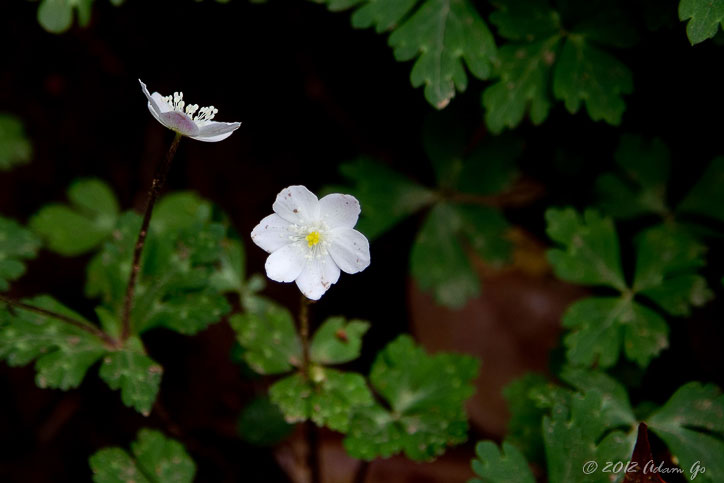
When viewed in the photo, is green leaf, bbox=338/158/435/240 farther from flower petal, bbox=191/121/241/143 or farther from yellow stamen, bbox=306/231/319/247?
flower petal, bbox=191/121/241/143

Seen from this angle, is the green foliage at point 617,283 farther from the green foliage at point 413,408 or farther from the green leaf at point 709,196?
the green foliage at point 413,408

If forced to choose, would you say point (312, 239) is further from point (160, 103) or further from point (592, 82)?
point (592, 82)

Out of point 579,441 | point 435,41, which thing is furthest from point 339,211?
point 579,441

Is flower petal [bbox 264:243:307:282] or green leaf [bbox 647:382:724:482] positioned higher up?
flower petal [bbox 264:243:307:282]

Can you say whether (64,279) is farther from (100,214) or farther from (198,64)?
(198,64)

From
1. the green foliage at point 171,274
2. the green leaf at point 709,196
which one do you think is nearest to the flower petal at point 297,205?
the green foliage at point 171,274

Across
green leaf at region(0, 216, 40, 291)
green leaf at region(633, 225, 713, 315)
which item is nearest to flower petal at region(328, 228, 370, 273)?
green leaf at region(0, 216, 40, 291)
